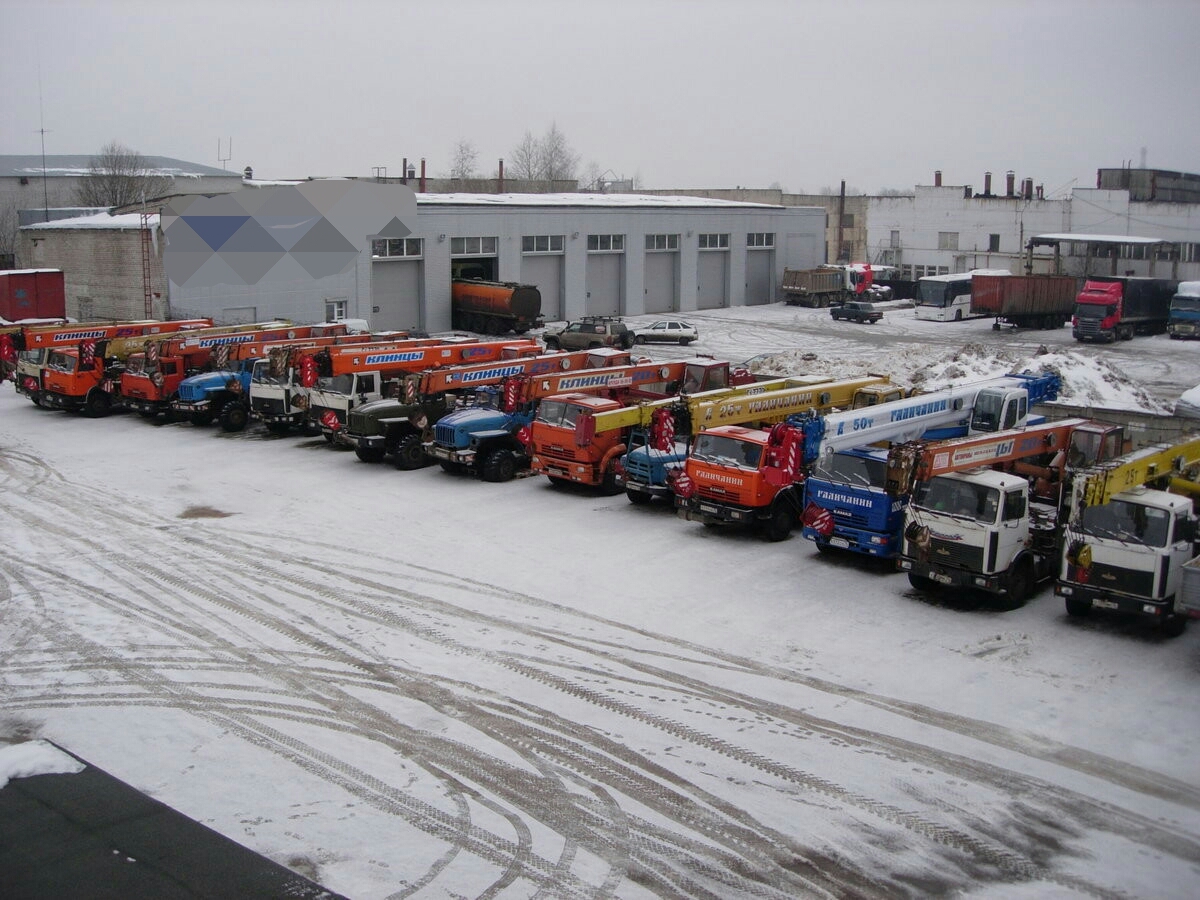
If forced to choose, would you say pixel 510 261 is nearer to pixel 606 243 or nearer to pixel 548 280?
pixel 548 280

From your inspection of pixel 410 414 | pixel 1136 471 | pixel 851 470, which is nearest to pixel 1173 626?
pixel 1136 471

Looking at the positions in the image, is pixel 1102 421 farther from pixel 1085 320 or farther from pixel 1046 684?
pixel 1085 320

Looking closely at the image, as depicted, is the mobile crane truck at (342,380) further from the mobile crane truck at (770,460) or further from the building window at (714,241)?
the building window at (714,241)

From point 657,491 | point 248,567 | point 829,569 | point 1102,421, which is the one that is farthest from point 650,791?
point 1102,421

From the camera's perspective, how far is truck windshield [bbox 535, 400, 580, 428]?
23.4 meters

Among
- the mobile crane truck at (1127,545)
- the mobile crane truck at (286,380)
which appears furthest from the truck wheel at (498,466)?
the mobile crane truck at (1127,545)

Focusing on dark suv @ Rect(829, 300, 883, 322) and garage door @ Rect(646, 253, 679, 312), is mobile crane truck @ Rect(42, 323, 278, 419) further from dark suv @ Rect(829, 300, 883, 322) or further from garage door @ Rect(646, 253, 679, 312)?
dark suv @ Rect(829, 300, 883, 322)

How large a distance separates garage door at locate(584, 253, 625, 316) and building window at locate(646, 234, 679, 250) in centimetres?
194

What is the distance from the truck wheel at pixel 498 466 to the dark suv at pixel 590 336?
20242mm

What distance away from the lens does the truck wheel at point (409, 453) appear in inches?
1011

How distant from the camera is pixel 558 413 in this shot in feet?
77.6

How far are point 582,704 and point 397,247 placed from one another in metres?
38.1

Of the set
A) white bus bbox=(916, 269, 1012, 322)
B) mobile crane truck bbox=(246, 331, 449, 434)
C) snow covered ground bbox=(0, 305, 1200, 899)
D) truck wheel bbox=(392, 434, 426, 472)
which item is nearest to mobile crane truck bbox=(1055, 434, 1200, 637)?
snow covered ground bbox=(0, 305, 1200, 899)

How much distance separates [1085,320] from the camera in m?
51.2
